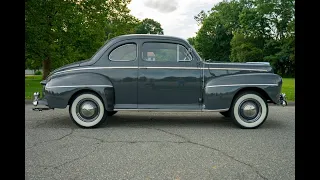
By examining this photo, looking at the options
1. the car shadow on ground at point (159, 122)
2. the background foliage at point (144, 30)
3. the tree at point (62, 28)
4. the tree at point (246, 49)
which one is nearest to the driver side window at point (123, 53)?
the car shadow on ground at point (159, 122)

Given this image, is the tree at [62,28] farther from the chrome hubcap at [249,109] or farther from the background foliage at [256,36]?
the background foliage at [256,36]

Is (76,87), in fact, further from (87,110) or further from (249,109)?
(249,109)

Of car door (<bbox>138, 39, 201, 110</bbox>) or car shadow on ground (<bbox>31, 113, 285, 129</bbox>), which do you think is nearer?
car door (<bbox>138, 39, 201, 110</bbox>)

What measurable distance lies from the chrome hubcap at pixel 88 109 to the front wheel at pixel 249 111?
9.61 ft

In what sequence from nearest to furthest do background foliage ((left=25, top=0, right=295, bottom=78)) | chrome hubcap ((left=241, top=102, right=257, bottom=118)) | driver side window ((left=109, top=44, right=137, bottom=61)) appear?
1. chrome hubcap ((left=241, top=102, right=257, bottom=118))
2. driver side window ((left=109, top=44, right=137, bottom=61))
3. background foliage ((left=25, top=0, right=295, bottom=78))

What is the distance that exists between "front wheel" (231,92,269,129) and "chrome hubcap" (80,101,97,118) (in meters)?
2.93

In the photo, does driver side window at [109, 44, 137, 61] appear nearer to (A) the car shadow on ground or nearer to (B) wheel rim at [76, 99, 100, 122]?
(B) wheel rim at [76, 99, 100, 122]

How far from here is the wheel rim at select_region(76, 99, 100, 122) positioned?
592cm

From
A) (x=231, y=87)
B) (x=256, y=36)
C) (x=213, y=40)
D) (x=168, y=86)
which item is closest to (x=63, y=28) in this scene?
(x=168, y=86)

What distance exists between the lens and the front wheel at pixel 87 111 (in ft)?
19.4

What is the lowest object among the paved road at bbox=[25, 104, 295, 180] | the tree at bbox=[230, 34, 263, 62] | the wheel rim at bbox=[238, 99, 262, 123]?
the paved road at bbox=[25, 104, 295, 180]

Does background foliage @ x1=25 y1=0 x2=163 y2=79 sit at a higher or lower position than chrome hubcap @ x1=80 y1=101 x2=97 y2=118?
higher

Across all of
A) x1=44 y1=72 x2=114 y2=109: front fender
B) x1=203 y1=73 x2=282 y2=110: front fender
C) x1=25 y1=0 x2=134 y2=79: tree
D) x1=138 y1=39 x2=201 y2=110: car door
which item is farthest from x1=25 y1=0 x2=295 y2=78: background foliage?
x1=44 y1=72 x2=114 y2=109: front fender
